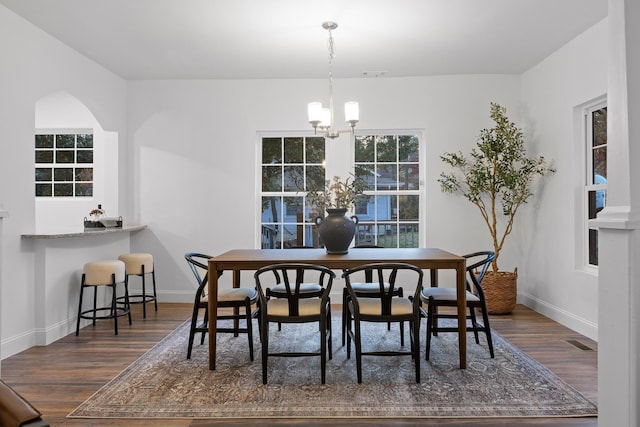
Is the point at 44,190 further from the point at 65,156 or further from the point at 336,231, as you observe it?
the point at 336,231

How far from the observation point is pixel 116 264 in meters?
4.57

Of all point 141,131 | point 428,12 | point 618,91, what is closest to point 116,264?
point 141,131

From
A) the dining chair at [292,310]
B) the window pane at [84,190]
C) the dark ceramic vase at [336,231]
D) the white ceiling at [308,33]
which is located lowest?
the dining chair at [292,310]

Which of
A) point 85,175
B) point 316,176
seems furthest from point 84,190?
point 316,176

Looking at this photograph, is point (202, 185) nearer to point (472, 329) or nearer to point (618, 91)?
point (472, 329)

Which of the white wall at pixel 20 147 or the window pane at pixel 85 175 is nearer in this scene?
the white wall at pixel 20 147

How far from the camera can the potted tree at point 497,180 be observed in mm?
5148

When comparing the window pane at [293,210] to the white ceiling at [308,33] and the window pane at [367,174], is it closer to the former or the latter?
the window pane at [367,174]

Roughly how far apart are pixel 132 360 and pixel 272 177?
298 centimetres

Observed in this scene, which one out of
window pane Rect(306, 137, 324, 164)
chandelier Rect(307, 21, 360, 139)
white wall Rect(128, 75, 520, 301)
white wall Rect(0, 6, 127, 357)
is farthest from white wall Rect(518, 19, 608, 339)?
white wall Rect(0, 6, 127, 357)

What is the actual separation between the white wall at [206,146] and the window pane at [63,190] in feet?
3.29

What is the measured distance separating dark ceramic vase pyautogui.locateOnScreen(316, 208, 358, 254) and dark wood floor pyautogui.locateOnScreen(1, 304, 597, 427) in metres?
1.58

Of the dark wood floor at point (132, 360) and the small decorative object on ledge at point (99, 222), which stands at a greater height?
the small decorative object on ledge at point (99, 222)

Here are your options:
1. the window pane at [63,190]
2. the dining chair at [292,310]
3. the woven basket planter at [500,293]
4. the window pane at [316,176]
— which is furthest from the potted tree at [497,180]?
the window pane at [63,190]
